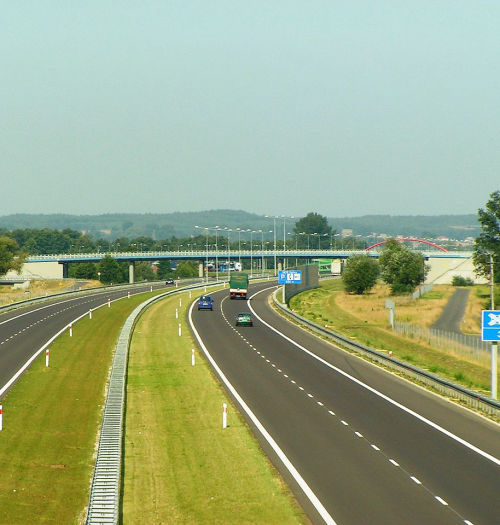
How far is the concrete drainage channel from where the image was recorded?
21234 mm

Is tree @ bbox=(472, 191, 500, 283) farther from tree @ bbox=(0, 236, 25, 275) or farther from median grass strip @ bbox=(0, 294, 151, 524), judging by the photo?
median grass strip @ bbox=(0, 294, 151, 524)

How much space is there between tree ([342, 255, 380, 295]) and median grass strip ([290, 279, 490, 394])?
2.05 m

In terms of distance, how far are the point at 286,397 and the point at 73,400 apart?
9.73 metres

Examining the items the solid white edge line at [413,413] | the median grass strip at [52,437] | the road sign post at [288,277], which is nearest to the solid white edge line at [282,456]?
the median grass strip at [52,437]

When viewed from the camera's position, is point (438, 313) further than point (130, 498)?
Yes

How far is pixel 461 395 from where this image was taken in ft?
135

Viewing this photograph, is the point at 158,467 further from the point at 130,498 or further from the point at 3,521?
the point at 3,521

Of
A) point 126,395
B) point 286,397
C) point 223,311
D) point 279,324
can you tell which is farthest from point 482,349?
point 223,311

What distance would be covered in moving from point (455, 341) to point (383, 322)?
22.9 m

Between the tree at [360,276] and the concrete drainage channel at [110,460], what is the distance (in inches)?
3983

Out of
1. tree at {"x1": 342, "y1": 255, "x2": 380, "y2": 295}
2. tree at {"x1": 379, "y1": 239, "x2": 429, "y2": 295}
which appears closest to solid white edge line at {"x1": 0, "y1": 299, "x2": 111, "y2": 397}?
tree at {"x1": 342, "y1": 255, "x2": 380, "y2": 295}

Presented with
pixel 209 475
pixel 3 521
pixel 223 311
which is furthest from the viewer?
pixel 223 311

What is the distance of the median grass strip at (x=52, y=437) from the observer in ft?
77.4

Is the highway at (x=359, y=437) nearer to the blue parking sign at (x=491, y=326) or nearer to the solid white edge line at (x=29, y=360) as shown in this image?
the solid white edge line at (x=29, y=360)
